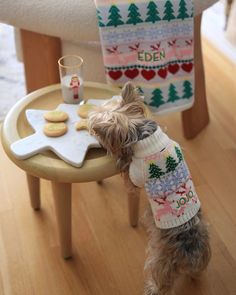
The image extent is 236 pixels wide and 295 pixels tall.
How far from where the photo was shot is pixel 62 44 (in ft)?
5.38

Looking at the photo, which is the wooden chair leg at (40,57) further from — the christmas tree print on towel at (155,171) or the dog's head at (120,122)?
the christmas tree print on towel at (155,171)

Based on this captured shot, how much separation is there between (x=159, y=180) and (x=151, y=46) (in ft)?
1.83

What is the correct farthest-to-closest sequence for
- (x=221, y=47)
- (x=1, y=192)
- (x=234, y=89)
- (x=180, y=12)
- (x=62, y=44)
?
(x=221, y=47) < (x=234, y=89) < (x=1, y=192) < (x=62, y=44) < (x=180, y=12)

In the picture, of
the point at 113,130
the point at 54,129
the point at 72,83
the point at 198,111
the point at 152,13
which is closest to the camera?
the point at 113,130

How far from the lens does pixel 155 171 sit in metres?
1.14

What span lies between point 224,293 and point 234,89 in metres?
1.18

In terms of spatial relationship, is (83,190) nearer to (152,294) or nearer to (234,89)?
(152,294)

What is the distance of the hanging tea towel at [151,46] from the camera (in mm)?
1445

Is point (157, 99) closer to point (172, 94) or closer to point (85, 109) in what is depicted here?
point (172, 94)

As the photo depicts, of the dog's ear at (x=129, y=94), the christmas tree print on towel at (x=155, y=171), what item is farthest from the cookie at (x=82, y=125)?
the christmas tree print on towel at (x=155, y=171)

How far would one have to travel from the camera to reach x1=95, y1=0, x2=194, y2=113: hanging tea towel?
A: 1445 millimetres

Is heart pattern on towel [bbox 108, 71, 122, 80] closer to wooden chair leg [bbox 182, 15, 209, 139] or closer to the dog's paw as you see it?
wooden chair leg [bbox 182, 15, 209, 139]

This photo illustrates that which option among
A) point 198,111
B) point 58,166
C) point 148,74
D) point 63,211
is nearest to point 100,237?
point 63,211

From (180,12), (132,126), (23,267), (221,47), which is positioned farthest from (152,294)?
(221,47)
